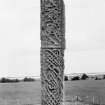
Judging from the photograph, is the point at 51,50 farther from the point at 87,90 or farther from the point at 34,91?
the point at 87,90

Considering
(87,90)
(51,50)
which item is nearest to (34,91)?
(87,90)

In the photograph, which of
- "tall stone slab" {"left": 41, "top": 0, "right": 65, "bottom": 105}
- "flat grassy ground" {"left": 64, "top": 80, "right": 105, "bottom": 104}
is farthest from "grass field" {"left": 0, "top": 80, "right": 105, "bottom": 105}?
"tall stone slab" {"left": 41, "top": 0, "right": 65, "bottom": 105}

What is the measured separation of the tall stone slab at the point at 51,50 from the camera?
4812 millimetres

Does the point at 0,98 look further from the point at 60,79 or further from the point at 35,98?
the point at 60,79

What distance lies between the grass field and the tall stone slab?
8.78m

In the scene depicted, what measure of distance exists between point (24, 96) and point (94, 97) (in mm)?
3419

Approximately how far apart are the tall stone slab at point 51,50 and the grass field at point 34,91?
878 centimetres

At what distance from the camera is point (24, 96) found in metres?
14.7

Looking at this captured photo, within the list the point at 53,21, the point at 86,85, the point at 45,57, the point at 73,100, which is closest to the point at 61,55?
the point at 45,57

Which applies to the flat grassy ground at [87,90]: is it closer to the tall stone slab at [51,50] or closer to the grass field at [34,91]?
the grass field at [34,91]

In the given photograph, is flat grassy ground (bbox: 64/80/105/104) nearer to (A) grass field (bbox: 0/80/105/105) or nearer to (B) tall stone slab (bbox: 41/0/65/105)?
(A) grass field (bbox: 0/80/105/105)

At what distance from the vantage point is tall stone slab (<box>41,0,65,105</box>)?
4.81 metres

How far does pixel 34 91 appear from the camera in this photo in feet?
48.0

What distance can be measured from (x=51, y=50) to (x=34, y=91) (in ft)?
32.8
